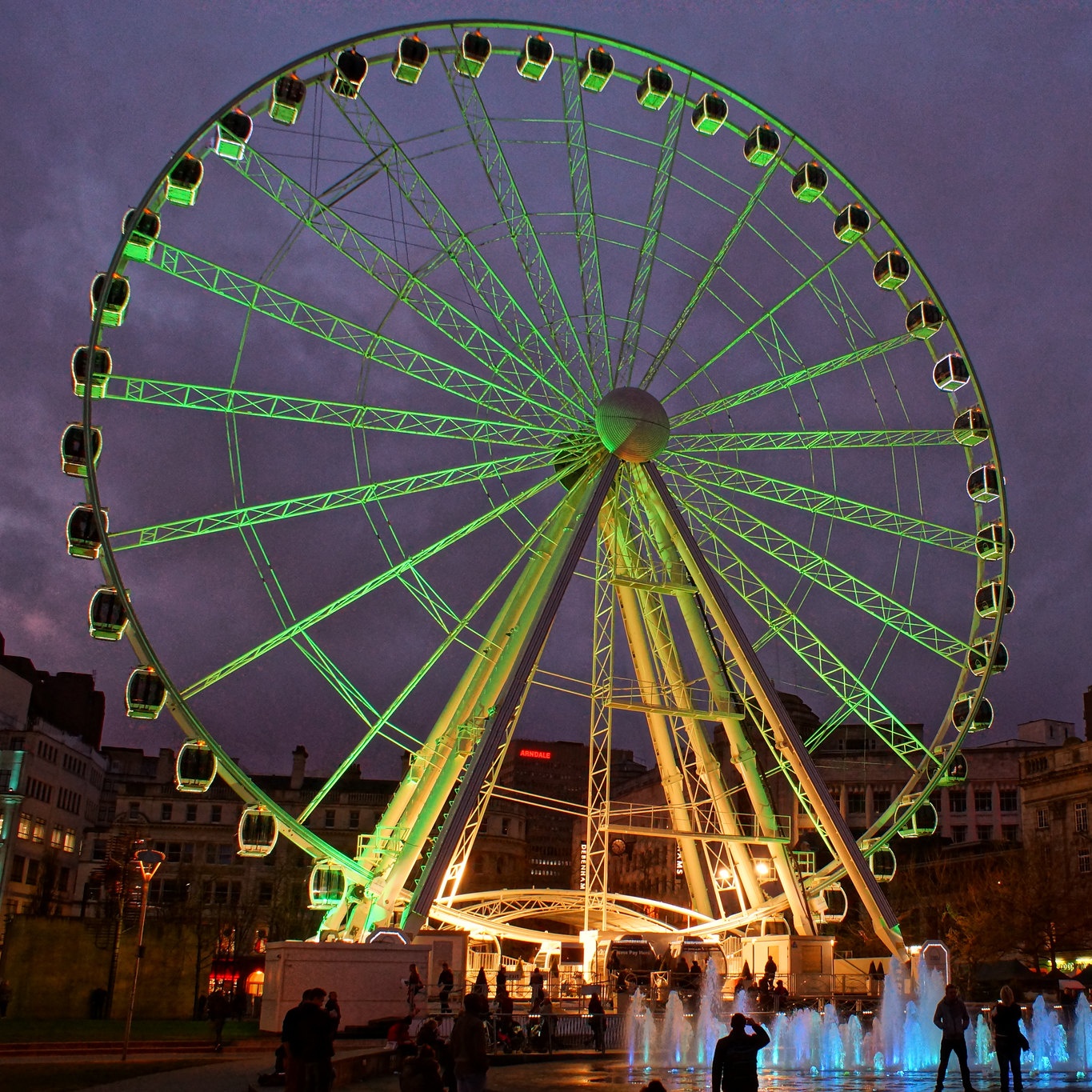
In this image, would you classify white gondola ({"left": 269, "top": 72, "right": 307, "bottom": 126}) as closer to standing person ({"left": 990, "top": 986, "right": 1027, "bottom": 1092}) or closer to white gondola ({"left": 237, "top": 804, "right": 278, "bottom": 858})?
white gondola ({"left": 237, "top": 804, "right": 278, "bottom": 858})

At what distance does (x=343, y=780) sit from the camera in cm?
9550

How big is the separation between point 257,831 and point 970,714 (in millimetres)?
20352

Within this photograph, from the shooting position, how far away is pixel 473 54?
3319 centimetres

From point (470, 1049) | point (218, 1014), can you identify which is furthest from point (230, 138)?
point (470, 1049)

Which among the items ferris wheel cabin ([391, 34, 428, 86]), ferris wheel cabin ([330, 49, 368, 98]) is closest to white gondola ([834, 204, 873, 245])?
ferris wheel cabin ([391, 34, 428, 86])

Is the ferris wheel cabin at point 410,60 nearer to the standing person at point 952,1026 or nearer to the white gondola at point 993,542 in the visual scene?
the white gondola at point 993,542

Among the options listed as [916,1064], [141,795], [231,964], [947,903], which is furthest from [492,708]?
[141,795]

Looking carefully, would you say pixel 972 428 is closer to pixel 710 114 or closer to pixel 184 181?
pixel 710 114

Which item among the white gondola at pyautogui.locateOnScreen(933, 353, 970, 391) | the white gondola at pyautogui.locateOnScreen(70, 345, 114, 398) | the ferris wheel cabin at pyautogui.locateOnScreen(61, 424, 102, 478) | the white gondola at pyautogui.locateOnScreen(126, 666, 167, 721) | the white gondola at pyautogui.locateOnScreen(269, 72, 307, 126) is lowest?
the white gondola at pyautogui.locateOnScreen(126, 666, 167, 721)

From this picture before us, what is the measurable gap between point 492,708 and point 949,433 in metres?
15.9

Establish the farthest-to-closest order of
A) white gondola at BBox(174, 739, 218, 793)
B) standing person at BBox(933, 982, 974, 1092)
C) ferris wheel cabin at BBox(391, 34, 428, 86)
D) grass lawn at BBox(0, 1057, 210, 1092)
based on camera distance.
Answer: ferris wheel cabin at BBox(391, 34, 428, 86), white gondola at BBox(174, 739, 218, 793), grass lawn at BBox(0, 1057, 210, 1092), standing person at BBox(933, 982, 974, 1092)

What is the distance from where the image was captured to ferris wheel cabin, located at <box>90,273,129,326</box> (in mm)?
28547

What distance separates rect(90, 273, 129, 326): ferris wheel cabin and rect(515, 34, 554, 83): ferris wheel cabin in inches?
474

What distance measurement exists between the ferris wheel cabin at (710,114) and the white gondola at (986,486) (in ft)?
41.8
